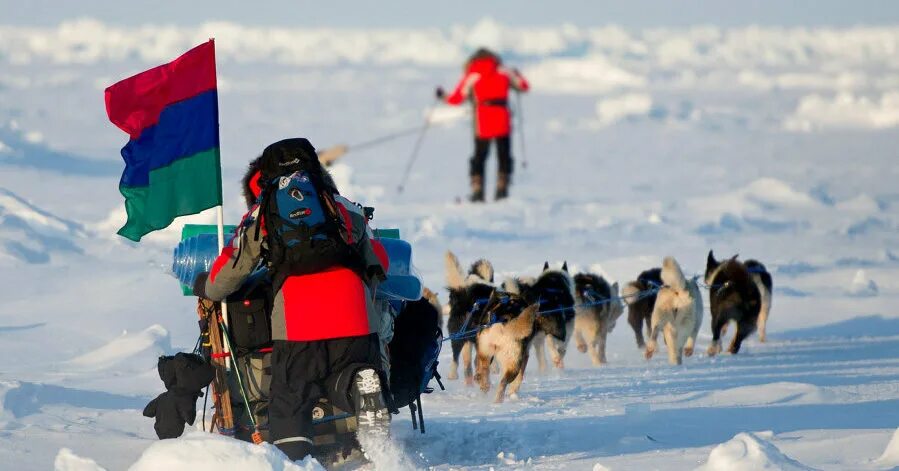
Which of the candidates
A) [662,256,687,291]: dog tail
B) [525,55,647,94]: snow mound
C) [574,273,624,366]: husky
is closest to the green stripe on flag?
[574,273,624,366]: husky

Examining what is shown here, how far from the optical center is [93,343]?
7.62 meters

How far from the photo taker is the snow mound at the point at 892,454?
439 cm

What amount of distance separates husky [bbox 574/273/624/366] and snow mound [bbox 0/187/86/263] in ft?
13.8

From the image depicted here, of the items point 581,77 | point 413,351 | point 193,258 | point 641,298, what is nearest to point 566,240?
point 641,298

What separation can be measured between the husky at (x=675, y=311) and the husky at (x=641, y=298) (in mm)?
254

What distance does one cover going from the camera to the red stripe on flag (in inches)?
187

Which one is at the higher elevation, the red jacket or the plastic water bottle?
the red jacket

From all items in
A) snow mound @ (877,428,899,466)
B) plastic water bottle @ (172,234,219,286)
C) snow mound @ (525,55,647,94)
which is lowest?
snow mound @ (877,428,899,466)

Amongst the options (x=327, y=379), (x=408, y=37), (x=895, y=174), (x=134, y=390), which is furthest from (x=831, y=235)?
(x=408, y=37)

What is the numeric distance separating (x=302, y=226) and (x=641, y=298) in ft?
16.4

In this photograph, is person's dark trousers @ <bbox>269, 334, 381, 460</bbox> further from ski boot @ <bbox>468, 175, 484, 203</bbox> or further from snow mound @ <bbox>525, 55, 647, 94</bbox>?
snow mound @ <bbox>525, 55, 647, 94</bbox>

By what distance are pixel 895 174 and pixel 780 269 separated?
9.25 metres

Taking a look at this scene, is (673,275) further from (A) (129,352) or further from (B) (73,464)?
(B) (73,464)

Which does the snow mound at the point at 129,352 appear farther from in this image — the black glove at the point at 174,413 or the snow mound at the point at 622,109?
the snow mound at the point at 622,109
